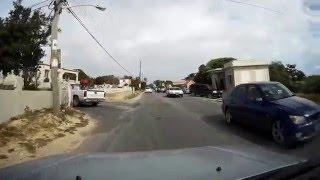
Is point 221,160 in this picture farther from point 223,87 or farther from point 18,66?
point 223,87

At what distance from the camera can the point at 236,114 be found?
1545 centimetres

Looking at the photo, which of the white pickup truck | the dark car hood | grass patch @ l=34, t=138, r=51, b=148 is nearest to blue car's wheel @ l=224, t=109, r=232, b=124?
the dark car hood

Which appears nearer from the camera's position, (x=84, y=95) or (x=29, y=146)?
(x=29, y=146)

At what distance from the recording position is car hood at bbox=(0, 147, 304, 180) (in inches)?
137

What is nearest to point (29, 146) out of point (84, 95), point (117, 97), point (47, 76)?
point (84, 95)

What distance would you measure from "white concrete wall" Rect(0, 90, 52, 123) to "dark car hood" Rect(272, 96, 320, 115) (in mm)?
9453

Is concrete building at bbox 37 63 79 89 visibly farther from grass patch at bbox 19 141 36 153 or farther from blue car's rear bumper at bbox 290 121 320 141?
blue car's rear bumper at bbox 290 121 320 141

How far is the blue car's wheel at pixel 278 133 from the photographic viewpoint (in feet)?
38.5

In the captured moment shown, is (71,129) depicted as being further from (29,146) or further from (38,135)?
(29,146)

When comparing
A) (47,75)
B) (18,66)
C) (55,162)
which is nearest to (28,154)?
(55,162)

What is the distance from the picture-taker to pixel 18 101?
19.2 m

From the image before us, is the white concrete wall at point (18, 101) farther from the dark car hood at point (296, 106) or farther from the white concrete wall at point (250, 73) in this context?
the white concrete wall at point (250, 73)

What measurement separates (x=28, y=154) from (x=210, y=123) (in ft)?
25.4

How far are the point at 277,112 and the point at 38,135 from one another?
7.27m
